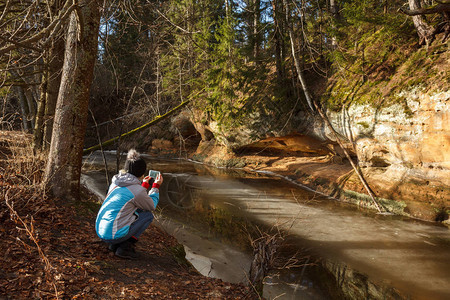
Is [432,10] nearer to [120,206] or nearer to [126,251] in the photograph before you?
[120,206]

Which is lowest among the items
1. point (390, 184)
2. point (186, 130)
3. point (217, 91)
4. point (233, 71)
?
point (390, 184)

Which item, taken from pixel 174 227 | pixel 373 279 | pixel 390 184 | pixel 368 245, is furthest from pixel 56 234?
pixel 390 184

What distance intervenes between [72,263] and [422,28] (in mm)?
11619

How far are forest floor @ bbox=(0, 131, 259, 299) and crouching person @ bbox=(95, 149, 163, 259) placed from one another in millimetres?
257

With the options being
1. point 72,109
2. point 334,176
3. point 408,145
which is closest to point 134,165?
point 72,109

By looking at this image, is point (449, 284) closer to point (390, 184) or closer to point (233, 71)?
point (390, 184)

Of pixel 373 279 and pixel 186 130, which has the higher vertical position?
pixel 186 130

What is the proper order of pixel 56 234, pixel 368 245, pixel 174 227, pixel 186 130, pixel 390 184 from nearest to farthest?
pixel 56 234, pixel 368 245, pixel 174 227, pixel 390 184, pixel 186 130

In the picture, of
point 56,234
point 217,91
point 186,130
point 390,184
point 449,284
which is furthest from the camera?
point 186,130

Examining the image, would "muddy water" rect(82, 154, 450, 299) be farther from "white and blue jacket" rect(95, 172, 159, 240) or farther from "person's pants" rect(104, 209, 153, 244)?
"white and blue jacket" rect(95, 172, 159, 240)

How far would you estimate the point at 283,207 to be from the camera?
9.85m

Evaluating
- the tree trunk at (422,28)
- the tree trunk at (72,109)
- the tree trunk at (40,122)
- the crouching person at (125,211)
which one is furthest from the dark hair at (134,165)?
the tree trunk at (422,28)

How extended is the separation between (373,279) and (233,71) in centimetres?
1290

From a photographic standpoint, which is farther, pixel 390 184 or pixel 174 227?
pixel 390 184
